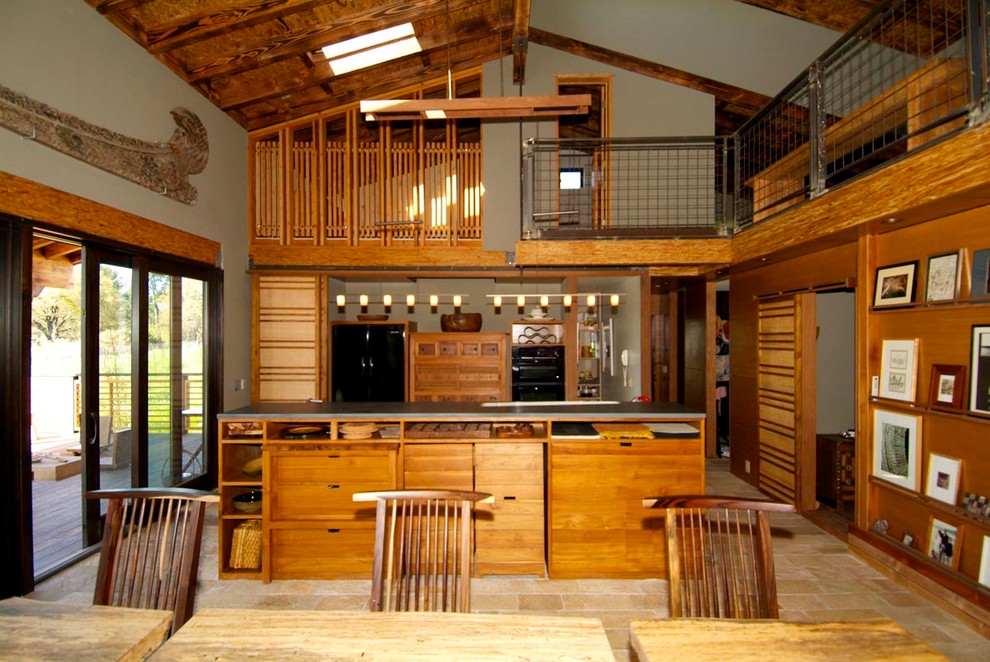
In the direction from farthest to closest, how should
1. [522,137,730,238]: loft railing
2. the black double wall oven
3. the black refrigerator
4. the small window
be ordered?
the small window → the black double wall oven → the black refrigerator → [522,137,730,238]: loft railing

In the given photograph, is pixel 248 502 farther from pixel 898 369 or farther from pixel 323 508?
pixel 898 369

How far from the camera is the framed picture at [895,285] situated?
3.22 meters

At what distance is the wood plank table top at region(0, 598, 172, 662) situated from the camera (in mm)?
1215

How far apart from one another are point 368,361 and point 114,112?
147 inches

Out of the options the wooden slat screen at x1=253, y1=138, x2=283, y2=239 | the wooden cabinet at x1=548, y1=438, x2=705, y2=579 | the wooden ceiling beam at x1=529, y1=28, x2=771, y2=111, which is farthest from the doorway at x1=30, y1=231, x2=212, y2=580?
the wooden ceiling beam at x1=529, y1=28, x2=771, y2=111

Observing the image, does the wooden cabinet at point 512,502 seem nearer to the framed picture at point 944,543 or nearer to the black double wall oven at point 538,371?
the framed picture at point 944,543

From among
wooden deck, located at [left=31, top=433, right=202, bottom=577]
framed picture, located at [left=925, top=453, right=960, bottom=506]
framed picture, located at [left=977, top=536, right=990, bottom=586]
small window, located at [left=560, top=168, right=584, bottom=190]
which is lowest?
wooden deck, located at [left=31, top=433, right=202, bottom=577]

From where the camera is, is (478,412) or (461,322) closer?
(478,412)

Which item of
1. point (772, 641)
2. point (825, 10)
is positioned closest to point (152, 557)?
point (772, 641)

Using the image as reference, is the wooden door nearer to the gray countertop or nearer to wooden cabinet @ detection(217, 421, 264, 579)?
the gray countertop

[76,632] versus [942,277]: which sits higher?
[942,277]

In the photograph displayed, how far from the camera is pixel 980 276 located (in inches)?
109

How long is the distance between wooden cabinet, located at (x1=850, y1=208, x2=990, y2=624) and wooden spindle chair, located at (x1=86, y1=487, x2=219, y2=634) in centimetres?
382

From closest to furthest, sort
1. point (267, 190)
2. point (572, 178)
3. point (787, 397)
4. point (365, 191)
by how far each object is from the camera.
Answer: point (787, 397) < point (267, 190) < point (365, 191) < point (572, 178)
